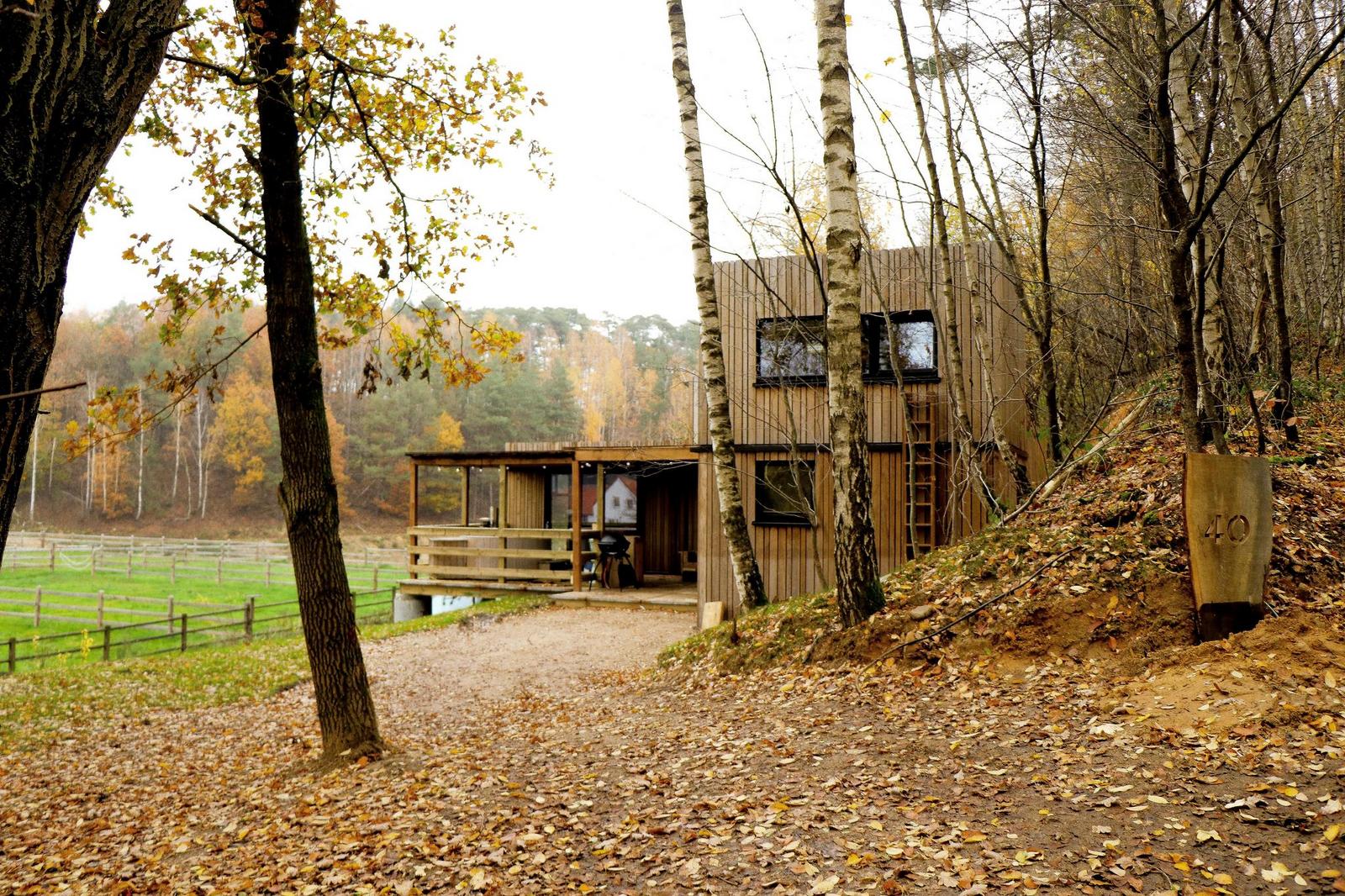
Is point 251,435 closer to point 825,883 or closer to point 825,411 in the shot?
point 825,411

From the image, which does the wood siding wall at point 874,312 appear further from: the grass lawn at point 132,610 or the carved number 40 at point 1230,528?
the grass lawn at point 132,610

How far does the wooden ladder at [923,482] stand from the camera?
38.7 ft

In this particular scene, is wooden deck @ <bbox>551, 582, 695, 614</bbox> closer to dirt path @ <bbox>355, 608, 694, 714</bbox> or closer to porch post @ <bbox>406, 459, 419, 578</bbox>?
dirt path @ <bbox>355, 608, 694, 714</bbox>

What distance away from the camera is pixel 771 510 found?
1284 cm

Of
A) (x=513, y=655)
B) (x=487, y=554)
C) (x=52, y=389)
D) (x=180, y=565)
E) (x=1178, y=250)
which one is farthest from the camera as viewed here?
(x=180, y=565)

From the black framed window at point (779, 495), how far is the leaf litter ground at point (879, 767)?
4758 millimetres

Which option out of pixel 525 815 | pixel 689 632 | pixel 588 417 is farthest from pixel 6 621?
pixel 588 417

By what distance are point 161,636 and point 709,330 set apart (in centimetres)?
1087

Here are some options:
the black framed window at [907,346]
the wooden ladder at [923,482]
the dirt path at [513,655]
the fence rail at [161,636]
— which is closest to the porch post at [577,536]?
the dirt path at [513,655]

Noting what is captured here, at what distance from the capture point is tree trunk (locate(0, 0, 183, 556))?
1.85 m

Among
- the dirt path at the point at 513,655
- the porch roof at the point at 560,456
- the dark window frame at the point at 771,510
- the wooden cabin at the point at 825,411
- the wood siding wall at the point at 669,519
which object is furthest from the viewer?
the wood siding wall at the point at 669,519

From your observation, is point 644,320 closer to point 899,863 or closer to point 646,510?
point 646,510

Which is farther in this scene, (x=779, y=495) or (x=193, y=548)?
(x=193, y=548)

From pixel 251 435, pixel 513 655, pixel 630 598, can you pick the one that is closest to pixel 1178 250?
pixel 513 655
